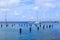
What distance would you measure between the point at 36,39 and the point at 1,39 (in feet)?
27.8

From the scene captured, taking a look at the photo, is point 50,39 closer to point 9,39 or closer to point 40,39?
point 40,39

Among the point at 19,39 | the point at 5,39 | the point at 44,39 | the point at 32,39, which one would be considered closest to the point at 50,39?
the point at 44,39

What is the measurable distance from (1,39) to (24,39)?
19.4 feet

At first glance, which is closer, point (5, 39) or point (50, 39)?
point (50, 39)

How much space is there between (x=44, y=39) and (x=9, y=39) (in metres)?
8.27

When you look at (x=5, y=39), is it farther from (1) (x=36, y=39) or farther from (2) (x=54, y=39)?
(2) (x=54, y=39)

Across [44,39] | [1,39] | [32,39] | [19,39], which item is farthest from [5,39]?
[44,39]

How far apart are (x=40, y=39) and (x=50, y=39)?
97.3 inches

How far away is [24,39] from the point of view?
130 ft

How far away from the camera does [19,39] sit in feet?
133

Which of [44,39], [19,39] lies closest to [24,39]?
[19,39]

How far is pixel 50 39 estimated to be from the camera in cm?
3931

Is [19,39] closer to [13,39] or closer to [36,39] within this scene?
[13,39]

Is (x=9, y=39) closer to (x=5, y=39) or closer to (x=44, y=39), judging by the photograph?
(x=5, y=39)
